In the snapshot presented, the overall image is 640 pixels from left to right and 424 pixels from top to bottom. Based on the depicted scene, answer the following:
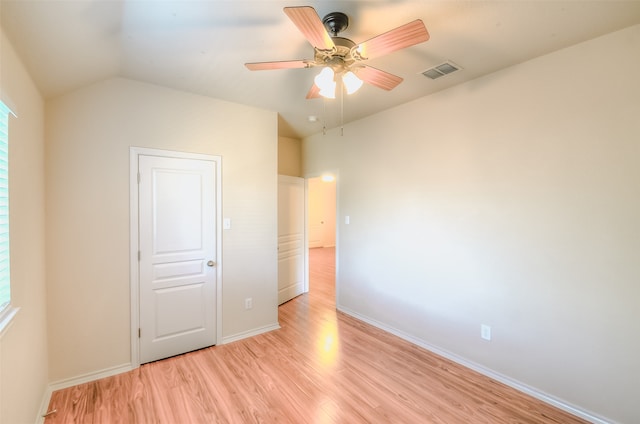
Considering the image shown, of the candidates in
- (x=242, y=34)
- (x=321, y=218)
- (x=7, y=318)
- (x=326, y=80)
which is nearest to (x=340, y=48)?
(x=326, y=80)

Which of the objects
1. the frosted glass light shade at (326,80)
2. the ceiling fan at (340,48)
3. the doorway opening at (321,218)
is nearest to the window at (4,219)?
the ceiling fan at (340,48)

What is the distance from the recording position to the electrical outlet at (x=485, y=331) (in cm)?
255

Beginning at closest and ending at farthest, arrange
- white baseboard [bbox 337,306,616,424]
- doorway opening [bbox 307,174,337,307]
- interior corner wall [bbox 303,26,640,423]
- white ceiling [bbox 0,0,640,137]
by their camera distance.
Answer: white ceiling [bbox 0,0,640,137] → interior corner wall [bbox 303,26,640,423] → white baseboard [bbox 337,306,616,424] → doorway opening [bbox 307,174,337,307]

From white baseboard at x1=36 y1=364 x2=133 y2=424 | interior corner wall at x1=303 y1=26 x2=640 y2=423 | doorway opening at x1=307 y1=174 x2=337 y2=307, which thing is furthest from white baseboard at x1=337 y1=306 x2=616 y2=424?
doorway opening at x1=307 y1=174 x2=337 y2=307

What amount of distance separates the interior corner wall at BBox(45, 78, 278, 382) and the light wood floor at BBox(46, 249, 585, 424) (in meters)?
0.38

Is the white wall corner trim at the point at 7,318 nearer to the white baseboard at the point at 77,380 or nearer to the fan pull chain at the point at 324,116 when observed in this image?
the white baseboard at the point at 77,380

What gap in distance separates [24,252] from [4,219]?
388 millimetres

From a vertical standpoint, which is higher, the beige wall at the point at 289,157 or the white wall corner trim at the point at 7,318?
the beige wall at the point at 289,157

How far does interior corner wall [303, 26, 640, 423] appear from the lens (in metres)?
1.92

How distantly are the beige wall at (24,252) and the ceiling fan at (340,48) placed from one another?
1.42 metres

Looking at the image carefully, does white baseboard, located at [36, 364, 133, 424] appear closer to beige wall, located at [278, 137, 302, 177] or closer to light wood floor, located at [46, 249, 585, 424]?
light wood floor, located at [46, 249, 585, 424]

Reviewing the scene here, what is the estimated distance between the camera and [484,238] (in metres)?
2.59

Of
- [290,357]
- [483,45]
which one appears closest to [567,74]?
[483,45]

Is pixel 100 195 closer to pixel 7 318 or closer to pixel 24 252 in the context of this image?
pixel 24 252
